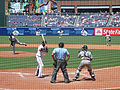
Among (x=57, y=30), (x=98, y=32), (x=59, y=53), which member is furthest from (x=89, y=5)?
(x=59, y=53)

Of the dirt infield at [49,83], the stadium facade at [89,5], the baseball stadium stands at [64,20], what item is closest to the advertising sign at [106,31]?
the baseball stadium stands at [64,20]

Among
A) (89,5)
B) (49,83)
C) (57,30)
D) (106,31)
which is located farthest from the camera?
(89,5)

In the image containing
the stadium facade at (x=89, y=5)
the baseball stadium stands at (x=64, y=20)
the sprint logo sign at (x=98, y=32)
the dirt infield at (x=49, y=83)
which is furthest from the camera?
the stadium facade at (x=89, y=5)

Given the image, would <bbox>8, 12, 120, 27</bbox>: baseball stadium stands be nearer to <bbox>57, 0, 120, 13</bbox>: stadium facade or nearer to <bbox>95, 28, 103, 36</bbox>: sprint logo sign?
<bbox>95, 28, 103, 36</bbox>: sprint logo sign

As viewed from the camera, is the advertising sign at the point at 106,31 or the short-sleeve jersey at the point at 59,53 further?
the advertising sign at the point at 106,31

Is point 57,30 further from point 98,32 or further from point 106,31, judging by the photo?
point 106,31

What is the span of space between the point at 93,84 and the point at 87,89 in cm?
109

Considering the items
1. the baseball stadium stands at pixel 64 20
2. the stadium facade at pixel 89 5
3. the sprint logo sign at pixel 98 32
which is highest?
the stadium facade at pixel 89 5

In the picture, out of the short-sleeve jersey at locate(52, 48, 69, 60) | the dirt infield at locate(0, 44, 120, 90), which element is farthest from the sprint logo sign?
the short-sleeve jersey at locate(52, 48, 69, 60)

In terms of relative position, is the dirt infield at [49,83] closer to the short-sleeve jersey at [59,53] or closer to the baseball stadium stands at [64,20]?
the short-sleeve jersey at [59,53]

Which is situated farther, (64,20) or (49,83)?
(64,20)

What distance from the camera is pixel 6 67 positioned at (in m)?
17.4

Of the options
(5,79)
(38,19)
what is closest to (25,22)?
(38,19)

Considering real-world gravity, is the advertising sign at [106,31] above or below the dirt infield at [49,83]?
below
